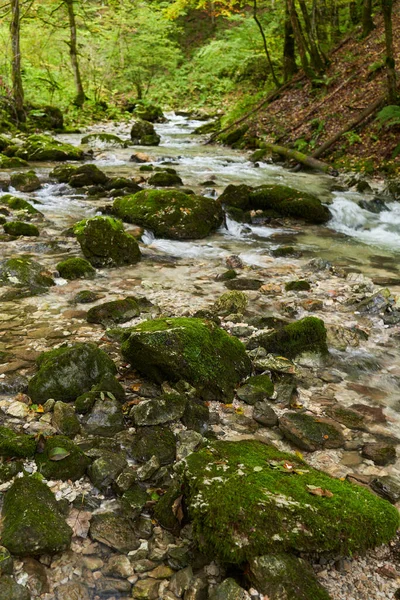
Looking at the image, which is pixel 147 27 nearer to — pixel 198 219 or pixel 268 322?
pixel 198 219

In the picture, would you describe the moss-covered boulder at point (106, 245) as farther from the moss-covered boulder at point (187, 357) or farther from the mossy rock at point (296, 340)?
the mossy rock at point (296, 340)

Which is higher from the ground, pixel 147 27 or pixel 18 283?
pixel 147 27

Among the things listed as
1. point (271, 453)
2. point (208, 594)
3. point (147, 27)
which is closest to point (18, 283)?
point (271, 453)

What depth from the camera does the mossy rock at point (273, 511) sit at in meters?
2.30

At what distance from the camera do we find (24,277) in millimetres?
6059

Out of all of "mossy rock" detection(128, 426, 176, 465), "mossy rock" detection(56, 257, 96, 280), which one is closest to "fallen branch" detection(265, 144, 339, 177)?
"mossy rock" detection(56, 257, 96, 280)

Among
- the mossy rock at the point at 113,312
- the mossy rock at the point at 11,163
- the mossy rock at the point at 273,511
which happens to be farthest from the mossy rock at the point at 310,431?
the mossy rock at the point at 11,163

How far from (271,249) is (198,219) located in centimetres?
160

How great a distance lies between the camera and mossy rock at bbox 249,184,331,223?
9.95 metres

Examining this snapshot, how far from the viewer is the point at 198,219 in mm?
8961

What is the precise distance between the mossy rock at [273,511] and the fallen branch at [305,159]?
40.2 ft

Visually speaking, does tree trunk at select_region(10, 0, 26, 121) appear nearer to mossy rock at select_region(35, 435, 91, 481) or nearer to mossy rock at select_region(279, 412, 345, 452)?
mossy rock at select_region(35, 435, 91, 481)

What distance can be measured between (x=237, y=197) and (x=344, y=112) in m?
7.84

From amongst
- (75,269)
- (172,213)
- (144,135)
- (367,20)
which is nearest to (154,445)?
(75,269)
